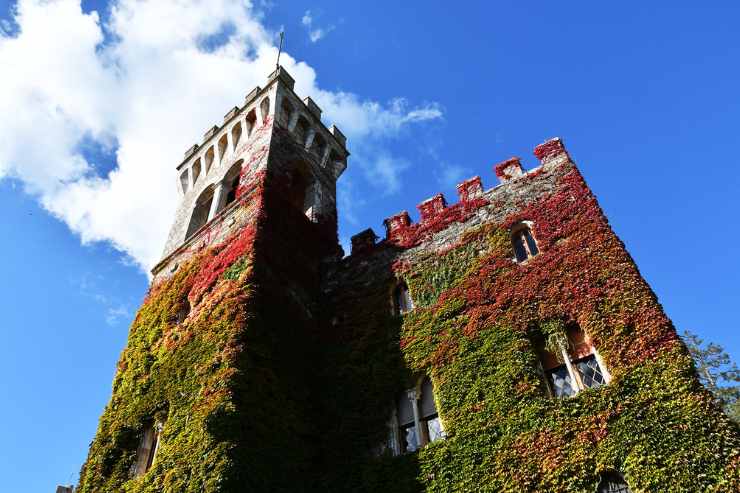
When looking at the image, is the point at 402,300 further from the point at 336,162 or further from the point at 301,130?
the point at 301,130

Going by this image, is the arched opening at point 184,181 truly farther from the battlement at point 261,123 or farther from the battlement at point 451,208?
the battlement at point 451,208

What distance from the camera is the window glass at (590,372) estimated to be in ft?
35.0

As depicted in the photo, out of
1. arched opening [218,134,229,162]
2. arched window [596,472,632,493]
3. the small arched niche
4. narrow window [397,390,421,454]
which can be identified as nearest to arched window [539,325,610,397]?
arched window [596,472,632,493]

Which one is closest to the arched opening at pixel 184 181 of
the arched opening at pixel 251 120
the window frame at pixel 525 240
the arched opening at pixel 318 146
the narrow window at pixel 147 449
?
the arched opening at pixel 251 120

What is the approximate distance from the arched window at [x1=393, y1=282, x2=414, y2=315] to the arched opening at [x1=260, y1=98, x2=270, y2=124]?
10786 millimetres

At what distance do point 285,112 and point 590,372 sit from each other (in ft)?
55.9

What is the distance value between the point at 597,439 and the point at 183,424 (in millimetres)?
8454

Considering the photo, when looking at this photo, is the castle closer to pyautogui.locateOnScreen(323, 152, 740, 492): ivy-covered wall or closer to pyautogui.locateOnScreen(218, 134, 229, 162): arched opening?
pyautogui.locateOnScreen(323, 152, 740, 492): ivy-covered wall

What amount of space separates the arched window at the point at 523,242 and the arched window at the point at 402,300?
3028 millimetres

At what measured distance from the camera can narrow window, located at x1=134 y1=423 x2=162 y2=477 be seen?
43.6 feet

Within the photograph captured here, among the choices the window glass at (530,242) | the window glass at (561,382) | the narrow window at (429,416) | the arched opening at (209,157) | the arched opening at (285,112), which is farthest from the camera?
the arched opening at (209,157)

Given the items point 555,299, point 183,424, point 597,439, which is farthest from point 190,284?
point 597,439

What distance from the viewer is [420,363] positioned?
13031mm

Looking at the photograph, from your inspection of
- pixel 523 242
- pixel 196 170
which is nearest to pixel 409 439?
pixel 523 242
